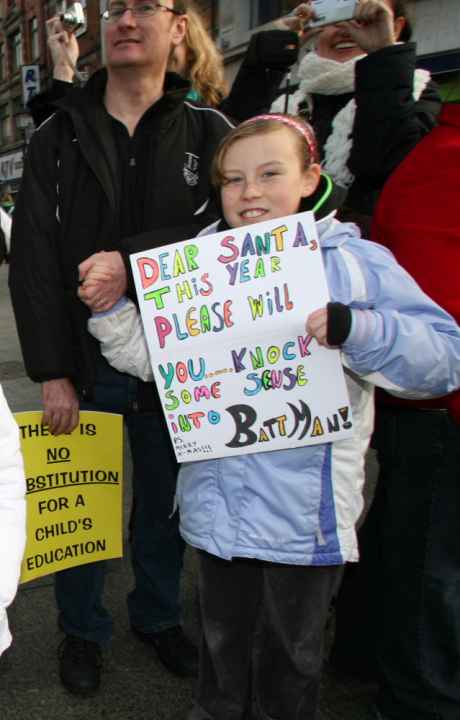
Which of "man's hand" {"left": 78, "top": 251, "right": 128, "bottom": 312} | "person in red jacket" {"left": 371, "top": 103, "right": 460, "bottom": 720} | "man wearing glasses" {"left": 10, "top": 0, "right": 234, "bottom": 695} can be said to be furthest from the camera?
"man wearing glasses" {"left": 10, "top": 0, "right": 234, "bottom": 695}

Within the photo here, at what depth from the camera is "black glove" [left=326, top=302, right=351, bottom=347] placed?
4.70 feet

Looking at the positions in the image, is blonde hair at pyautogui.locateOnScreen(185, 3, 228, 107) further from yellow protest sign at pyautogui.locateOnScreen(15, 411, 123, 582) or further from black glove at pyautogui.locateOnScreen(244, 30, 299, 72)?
yellow protest sign at pyautogui.locateOnScreen(15, 411, 123, 582)

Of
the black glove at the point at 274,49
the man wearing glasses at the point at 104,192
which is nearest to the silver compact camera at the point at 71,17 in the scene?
the man wearing glasses at the point at 104,192

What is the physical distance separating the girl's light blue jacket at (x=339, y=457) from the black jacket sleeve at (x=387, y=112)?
0.32 metres

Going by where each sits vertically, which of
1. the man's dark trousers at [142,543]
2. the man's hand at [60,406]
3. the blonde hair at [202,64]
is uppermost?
the blonde hair at [202,64]

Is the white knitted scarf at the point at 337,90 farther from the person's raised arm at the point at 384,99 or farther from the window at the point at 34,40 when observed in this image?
the window at the point at 34,40

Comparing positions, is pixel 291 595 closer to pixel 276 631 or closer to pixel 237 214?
pixel 276 631

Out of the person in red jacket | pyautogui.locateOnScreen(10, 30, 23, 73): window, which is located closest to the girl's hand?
the person in red jacket

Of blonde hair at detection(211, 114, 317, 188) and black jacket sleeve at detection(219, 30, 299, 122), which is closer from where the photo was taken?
blonde hair at detection(211, 114, 317, 188)

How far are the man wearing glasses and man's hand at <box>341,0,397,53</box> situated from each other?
46 centimetres

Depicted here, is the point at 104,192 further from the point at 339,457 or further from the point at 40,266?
the point at 339,457

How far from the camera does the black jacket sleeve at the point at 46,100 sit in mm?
2119

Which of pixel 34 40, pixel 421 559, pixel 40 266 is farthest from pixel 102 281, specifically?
pixel 34 40

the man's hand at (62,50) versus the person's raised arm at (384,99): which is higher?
the man's hand at (62,50)
